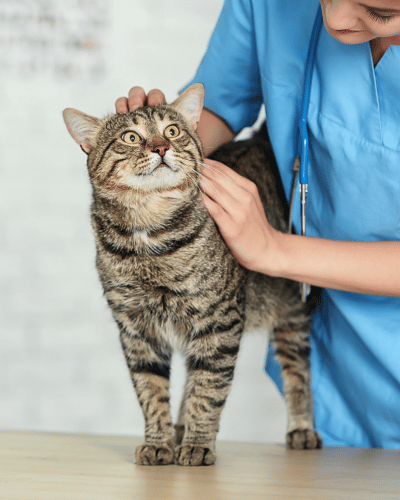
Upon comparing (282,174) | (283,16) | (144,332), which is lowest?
(144,332)

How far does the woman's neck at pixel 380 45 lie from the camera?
1.05 metres

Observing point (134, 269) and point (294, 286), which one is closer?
point (134, 269)

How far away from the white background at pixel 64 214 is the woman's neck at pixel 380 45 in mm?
1756

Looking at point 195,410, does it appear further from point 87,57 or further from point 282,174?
point 87,57

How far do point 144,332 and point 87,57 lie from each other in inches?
80.3

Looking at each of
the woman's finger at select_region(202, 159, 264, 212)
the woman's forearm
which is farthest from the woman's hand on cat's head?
the woman's forearm

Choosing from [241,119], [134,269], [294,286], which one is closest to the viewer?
[134,269]

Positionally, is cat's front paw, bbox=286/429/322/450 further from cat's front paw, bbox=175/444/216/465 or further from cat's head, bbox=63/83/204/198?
cat's head, bbox=63/83/204/198

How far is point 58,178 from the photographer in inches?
109

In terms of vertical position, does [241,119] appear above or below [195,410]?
above

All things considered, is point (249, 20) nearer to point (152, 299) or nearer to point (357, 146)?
point (357, 146)

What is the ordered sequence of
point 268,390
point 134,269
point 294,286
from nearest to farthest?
point 134,269 → point 294,286 → point 268,390

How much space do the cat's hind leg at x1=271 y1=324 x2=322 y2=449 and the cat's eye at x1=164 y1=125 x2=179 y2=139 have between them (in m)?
0.58

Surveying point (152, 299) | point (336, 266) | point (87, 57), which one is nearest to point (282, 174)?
point (336, 266)
